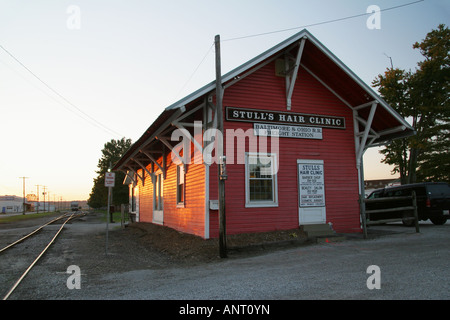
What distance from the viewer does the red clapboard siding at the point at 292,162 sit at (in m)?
11.5

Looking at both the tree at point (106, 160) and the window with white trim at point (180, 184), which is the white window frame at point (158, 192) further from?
the tree at point (106, 160)

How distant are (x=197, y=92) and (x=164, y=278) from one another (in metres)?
5.39

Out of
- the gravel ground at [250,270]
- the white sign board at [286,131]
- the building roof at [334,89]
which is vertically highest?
the building roof at [334,89]

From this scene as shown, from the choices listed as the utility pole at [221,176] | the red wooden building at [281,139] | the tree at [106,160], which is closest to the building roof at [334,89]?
the red wooden building at [281,139]

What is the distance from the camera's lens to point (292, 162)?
12.5 m

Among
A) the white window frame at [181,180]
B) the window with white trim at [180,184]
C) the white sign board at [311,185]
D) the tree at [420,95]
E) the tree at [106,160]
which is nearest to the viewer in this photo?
the white sign board at [311,185]

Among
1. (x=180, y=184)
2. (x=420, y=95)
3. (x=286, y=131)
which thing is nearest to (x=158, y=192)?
(x=180, y=184)

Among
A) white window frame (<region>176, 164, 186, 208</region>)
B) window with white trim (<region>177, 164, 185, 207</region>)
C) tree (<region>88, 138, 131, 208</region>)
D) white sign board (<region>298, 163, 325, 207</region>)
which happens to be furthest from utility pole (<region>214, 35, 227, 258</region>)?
tree (<region>88, 138, 131, 208</region>)

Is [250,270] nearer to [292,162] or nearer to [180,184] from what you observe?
[292,162]

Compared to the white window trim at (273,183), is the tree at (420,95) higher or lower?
higher

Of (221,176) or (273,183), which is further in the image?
(273,183)

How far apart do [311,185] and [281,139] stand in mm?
1979

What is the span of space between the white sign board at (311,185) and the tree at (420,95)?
15105 millimetres
